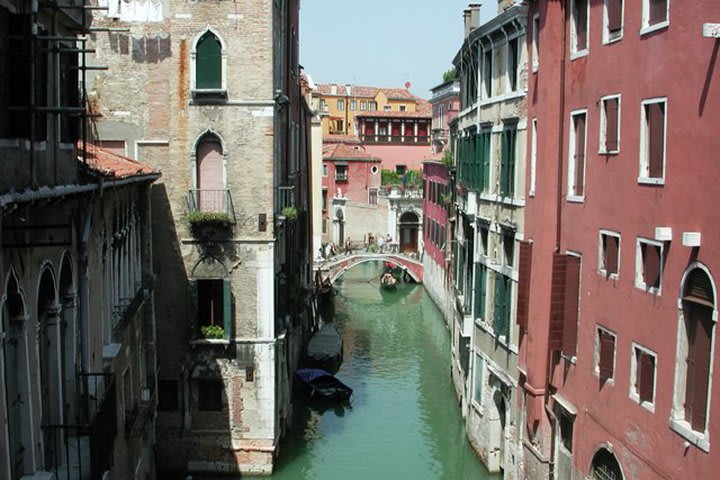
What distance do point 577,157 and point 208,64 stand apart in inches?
312

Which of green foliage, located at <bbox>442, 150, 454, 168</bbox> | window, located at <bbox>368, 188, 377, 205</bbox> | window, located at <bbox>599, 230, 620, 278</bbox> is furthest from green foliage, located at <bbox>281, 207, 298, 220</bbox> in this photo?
window, located at <bbox>368, 188, 377, 205</bbox>

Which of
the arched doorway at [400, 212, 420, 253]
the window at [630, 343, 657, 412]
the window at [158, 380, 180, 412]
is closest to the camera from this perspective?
the window at [630, 343, 657, 412]

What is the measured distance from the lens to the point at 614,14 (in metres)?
12.6

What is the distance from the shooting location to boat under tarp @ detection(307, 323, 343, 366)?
2823 centimetres

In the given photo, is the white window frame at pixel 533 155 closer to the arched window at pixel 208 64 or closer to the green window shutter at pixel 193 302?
the arched window at pixel 208 64

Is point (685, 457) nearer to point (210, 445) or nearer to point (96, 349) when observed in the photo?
point (96, 349)

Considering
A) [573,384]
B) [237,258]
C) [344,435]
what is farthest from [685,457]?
[344,435]

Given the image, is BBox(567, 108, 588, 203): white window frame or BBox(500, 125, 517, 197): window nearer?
BBox(567, 108, 588, 203): white window frame

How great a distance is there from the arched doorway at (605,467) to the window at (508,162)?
5971mm

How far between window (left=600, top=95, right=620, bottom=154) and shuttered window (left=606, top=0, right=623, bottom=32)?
1.00 metres

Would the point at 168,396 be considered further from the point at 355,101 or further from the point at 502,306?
the point at 355,101

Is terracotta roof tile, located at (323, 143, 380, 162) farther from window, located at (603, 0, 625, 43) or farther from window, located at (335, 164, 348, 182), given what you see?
window, located at (603, 0, 625, 43)

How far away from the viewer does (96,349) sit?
11008mm

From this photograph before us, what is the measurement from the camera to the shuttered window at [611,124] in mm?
12555
